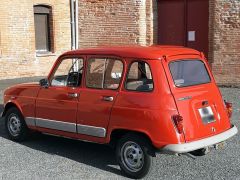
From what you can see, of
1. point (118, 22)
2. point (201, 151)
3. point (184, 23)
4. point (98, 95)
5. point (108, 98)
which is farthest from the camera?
point (118, 22)

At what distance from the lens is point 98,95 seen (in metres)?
6.34

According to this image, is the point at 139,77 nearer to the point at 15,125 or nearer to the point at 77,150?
the point at 77,150

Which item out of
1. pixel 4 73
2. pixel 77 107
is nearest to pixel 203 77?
pixel 77 107

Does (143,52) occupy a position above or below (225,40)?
below

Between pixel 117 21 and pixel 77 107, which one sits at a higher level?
pixel 117 21

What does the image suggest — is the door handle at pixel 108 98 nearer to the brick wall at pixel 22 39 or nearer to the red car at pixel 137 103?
the red car at pixel 137 103

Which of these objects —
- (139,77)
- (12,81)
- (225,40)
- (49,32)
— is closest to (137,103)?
(139,77)

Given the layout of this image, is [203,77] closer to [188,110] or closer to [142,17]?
[188,110]

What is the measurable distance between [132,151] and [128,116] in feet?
1.68

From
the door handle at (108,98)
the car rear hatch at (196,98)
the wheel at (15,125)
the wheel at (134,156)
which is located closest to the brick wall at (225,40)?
the car rear hatch at (196,98)

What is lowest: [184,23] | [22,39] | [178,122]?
[178,122]

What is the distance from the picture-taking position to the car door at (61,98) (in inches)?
265

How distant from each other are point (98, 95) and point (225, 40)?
907 centimetres

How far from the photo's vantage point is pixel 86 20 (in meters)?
16.6
